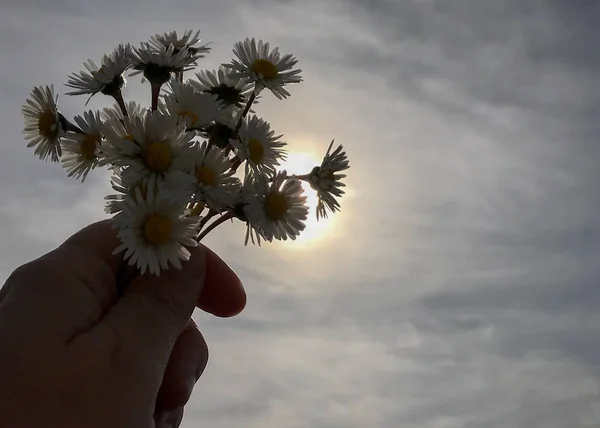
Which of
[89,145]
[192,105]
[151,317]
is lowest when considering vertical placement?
[151,317]

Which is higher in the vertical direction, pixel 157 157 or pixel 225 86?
pixel 225 86

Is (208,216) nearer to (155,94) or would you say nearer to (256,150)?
(256,150)

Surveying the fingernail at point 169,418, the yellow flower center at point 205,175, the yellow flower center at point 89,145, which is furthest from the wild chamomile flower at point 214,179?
the fingernail at point 169,418

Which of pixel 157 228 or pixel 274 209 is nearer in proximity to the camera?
pixel 157 228

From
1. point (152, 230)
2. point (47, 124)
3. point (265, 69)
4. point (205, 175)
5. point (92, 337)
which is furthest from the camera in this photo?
point (265, 69)

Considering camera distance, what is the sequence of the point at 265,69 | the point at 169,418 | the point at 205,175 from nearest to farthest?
the point at 205,175
the point at 169,418
the point at 265,69

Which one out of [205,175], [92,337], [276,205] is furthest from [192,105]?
[92,337]
